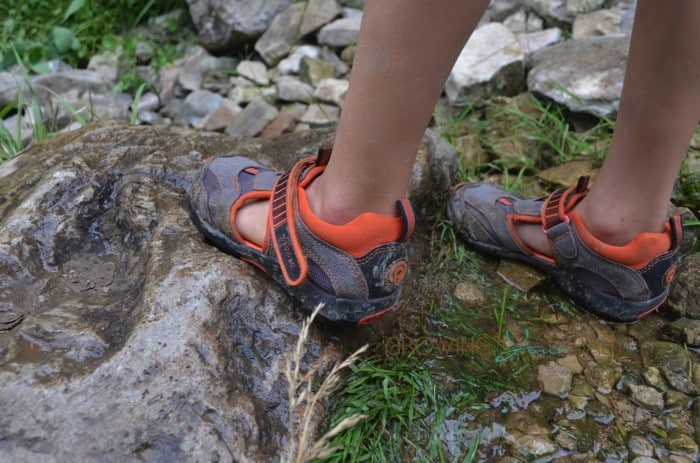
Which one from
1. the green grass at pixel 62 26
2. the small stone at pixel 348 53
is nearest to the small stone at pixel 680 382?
the small stone at pixel 348 53

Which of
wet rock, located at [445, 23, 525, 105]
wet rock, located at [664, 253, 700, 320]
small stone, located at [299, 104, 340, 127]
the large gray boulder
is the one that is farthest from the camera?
small stone, located at [299, 104, 340, 127]

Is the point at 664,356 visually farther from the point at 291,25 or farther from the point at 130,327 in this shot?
the point at 291,25

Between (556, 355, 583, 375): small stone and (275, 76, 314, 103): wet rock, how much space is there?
9.65ft

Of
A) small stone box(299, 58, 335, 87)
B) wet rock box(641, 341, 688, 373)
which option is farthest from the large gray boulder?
small stone box(299, 58, 335, 87)

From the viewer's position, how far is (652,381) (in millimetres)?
1866

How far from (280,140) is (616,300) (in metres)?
1.50

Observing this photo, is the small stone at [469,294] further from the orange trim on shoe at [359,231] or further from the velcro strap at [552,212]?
the orange trim on shoe at [359,231]

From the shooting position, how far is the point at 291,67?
471cm

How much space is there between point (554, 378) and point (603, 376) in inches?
6.2

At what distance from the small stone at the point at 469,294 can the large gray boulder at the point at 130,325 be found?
41 centimetres

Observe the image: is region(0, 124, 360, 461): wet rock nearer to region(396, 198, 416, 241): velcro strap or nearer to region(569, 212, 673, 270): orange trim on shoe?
region(396, 198, 416, 241): velcro strap

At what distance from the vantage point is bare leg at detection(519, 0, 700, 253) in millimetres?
1581

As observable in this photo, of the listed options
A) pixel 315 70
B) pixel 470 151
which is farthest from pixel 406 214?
pixel 315 70

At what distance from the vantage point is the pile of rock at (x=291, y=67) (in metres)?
3.73
